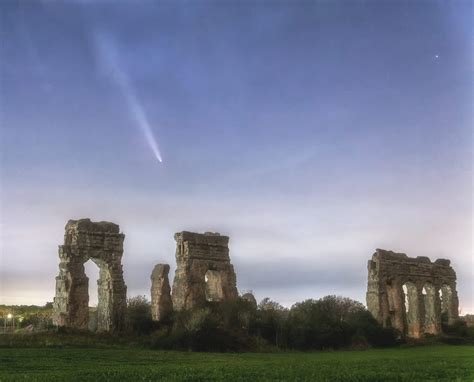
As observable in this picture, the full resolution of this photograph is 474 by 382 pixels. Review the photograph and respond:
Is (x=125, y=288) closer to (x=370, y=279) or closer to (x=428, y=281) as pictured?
(x=370, y=279)

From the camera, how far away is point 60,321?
99.8 ft

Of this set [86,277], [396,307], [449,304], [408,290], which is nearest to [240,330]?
[86,277]

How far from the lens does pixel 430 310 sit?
48031 millimetres

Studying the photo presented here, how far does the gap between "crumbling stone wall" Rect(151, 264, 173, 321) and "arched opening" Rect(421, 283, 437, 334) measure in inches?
859

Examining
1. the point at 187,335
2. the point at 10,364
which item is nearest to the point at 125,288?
the point at 187,335

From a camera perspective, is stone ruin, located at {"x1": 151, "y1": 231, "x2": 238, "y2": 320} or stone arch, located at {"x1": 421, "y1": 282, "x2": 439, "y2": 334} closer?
stone ruin, located at {"x1": 151, "y1": 231, "x2": 238, "y2": 320}

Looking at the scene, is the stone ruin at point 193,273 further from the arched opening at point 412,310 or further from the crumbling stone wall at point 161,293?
the arched opening at point 412,310

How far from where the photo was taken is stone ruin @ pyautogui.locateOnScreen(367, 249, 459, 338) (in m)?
42.5

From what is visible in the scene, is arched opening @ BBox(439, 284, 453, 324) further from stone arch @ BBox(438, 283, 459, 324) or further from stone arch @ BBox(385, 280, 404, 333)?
stone arch @ BBox(385, 280, 404, 333)

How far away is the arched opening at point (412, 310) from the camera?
45.8 meters

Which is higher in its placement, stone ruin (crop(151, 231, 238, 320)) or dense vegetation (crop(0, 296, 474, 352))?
stone ruin (crop(151, 231, 238, 320))

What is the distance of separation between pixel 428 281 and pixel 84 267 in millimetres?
27708

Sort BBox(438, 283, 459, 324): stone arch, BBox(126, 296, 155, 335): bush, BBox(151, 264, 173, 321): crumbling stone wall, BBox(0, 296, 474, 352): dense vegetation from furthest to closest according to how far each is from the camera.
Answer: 1. BBox(438, 283, 459, 324): stone arch
2. BBox(151, 264, 173, 321): crumbling stone wall
3. BBox(126, 296, 155, 335): bush
4. BBox(0, 296, 474, 352): dense vegetation

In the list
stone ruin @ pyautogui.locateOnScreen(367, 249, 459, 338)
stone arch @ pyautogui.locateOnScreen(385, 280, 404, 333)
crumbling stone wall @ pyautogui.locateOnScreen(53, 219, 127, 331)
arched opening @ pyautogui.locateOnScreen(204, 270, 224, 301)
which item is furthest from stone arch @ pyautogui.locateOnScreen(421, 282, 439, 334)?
crumbling stone wall @ pyautogui.locateOnScreen(53, 219, 127, 331)
